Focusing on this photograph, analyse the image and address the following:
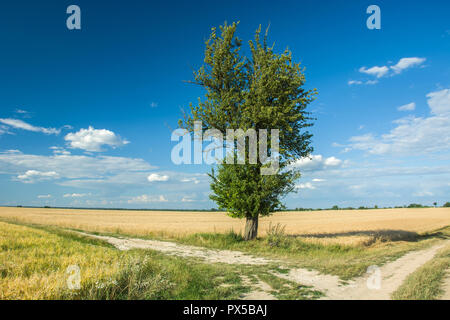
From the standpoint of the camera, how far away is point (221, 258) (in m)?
13.3

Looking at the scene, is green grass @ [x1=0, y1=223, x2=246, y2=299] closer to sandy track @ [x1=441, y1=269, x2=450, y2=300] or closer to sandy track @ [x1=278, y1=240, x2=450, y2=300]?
sandy track @ [x1=278, y1=240, x2=450, y2=300]

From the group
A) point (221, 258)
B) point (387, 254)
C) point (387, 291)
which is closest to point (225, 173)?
point (221, 258)

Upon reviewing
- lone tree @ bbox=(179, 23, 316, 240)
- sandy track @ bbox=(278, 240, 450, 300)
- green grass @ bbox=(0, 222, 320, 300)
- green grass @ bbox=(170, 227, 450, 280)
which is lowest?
green grass @ bbox=(170, 227, 450, 280)

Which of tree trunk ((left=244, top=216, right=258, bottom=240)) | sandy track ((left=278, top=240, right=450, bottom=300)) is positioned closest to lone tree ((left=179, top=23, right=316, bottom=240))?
tree trunk ((left=244, top=216, right=258, bottom=240))

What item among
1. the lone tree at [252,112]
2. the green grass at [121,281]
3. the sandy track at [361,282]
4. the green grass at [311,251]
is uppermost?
the lone tree at [252,112]

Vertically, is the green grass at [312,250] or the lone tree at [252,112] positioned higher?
the lone tree at [252,112]

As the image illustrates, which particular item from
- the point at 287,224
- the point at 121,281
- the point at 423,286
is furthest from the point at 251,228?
the point at 287,224

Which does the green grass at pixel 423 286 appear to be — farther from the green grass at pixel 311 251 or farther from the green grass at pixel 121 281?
the green grass at pixel 121 281

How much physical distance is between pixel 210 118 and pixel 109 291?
44.7ft

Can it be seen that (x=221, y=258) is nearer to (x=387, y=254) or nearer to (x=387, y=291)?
(x=387, y=291)

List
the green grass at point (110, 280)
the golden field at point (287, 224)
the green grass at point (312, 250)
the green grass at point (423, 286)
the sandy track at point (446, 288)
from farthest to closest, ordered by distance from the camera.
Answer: the golden field at point (287, 224), the green grass at point (312, 250), the sandy track at point (446, 288), the green grass at point (423, 286), the green grass at point (110, 280)

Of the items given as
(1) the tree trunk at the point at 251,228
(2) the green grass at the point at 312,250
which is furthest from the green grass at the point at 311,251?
(1) the tree trunk at the point at 251,228

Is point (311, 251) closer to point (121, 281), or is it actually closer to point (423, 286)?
point (423, 286)
